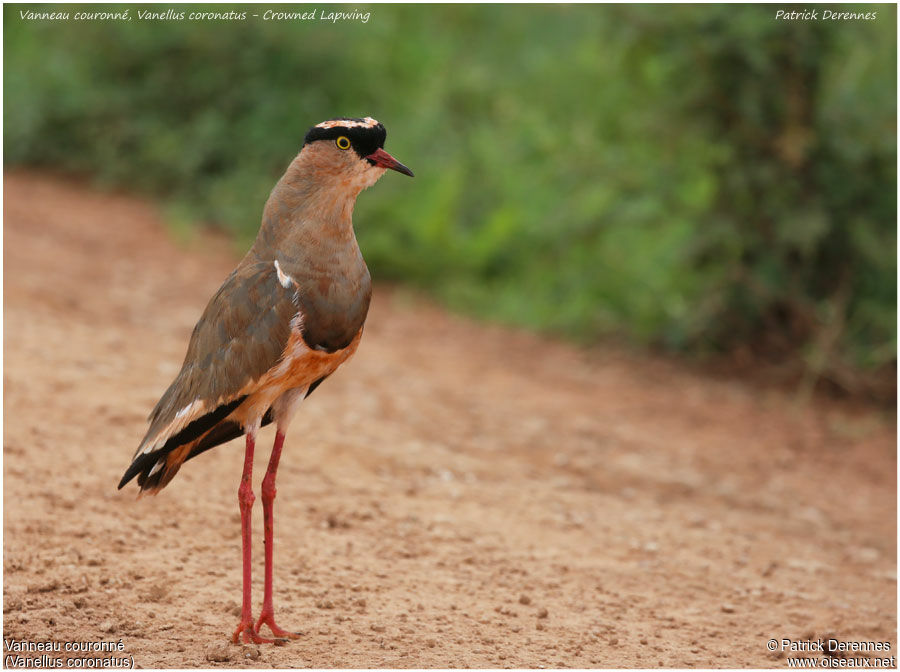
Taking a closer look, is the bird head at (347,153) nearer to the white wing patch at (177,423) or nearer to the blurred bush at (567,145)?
the white wing patch at (177,423)

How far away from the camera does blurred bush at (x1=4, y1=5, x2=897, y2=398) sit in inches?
327

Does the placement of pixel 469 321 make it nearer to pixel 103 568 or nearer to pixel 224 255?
pixel 224 255

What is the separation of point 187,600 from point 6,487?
1.16 metres

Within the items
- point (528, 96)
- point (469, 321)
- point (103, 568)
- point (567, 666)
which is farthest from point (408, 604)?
point (528, 96)

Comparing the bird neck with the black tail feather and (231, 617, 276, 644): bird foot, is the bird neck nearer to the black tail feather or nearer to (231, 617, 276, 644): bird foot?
the black tail feather

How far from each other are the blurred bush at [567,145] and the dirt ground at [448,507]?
0.71 m

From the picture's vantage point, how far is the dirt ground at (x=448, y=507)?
161 inches

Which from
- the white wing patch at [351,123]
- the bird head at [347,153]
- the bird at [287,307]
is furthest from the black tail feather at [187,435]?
the white wing patch at [351,123]

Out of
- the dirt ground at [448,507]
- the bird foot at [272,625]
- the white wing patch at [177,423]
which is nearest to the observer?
the white wing patch at [177,423]

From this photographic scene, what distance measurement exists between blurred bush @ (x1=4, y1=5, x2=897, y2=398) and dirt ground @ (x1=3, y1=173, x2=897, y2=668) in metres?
0.71

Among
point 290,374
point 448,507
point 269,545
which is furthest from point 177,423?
point 448,507

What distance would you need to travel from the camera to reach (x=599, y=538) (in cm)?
546

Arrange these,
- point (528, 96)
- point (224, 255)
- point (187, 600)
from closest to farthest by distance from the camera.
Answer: point (187, 600) < point (224, 255) < point (528, 96)

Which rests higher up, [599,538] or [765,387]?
[765,387]
